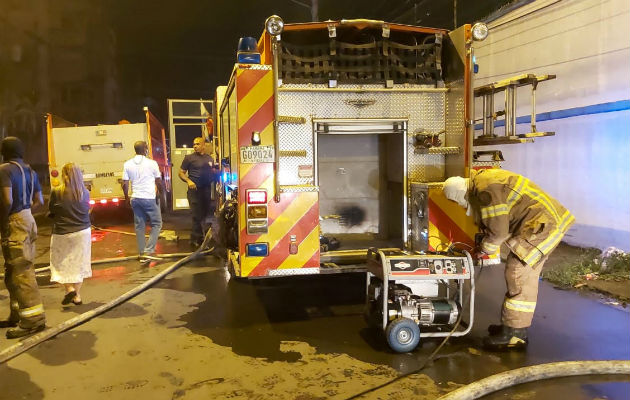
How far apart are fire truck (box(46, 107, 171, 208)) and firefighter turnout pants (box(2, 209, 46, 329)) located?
7.51m

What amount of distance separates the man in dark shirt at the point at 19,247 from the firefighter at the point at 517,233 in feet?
13.1

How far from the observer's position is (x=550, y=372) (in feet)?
11.3

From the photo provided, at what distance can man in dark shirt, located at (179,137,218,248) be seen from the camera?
8363mm

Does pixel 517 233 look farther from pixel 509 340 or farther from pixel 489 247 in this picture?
pixel 509 340

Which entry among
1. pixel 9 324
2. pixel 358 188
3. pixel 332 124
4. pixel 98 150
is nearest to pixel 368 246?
pixel 358 188

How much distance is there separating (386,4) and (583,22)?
32.3 ft

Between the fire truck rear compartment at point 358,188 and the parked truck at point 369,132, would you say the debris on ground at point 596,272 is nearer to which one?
the parked truck at point 369,132

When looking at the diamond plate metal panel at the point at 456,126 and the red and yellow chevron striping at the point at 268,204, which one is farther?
the diamond plate metal panel at the point at 456,126

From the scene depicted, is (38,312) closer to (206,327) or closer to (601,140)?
(206,327)

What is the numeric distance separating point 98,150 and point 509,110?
9.90 m

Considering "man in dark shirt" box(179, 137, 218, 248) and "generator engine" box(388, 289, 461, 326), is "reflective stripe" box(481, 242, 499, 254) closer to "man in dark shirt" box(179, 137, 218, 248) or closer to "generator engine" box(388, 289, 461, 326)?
"generator engine" box(388, 289, 461, 326)

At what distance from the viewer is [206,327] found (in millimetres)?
4715

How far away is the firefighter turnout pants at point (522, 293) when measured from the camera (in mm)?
4012

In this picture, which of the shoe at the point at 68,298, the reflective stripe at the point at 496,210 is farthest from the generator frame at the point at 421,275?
the shoe at the point at 68,298
